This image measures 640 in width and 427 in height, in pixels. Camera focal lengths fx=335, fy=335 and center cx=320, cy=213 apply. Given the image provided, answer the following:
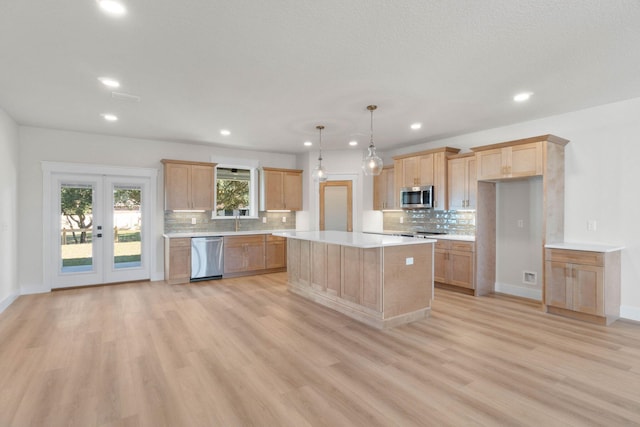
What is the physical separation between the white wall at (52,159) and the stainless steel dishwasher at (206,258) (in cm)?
75

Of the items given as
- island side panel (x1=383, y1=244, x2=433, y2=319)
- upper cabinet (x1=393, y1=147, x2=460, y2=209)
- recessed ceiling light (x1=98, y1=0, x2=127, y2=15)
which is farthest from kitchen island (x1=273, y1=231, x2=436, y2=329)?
recessed ceiling light (x1=98, y1=0, x2=127, y2=15)

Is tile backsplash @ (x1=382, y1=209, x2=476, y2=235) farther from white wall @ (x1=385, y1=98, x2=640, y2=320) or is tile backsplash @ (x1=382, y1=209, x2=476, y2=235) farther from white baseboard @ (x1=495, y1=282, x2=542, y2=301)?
white wall @ (x1=385, y1=98, x2=640, y2=320)

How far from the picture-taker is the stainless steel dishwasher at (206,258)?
6219 millimetres

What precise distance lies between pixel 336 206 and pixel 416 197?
1876 mm

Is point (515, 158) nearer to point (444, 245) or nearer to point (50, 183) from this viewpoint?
point (444, 245)

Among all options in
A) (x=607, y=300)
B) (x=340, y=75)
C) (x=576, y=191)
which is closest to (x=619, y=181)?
(x=576, y=191)

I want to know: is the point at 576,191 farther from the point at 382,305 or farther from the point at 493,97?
the point at 382,305

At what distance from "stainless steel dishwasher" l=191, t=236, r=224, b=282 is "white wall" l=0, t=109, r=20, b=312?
253 centimetres

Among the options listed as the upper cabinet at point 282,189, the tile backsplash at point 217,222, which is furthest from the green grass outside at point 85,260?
the upper cabinet at point 282,189

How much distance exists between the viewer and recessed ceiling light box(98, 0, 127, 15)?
2.17 metres

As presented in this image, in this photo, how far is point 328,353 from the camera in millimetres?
3105

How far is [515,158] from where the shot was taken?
15.4 ft

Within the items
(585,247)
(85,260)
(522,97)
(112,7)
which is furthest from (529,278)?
(85,260)

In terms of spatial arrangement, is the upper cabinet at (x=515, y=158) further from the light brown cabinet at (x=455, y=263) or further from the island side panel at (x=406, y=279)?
the island side panel at (x=406, y=279)
